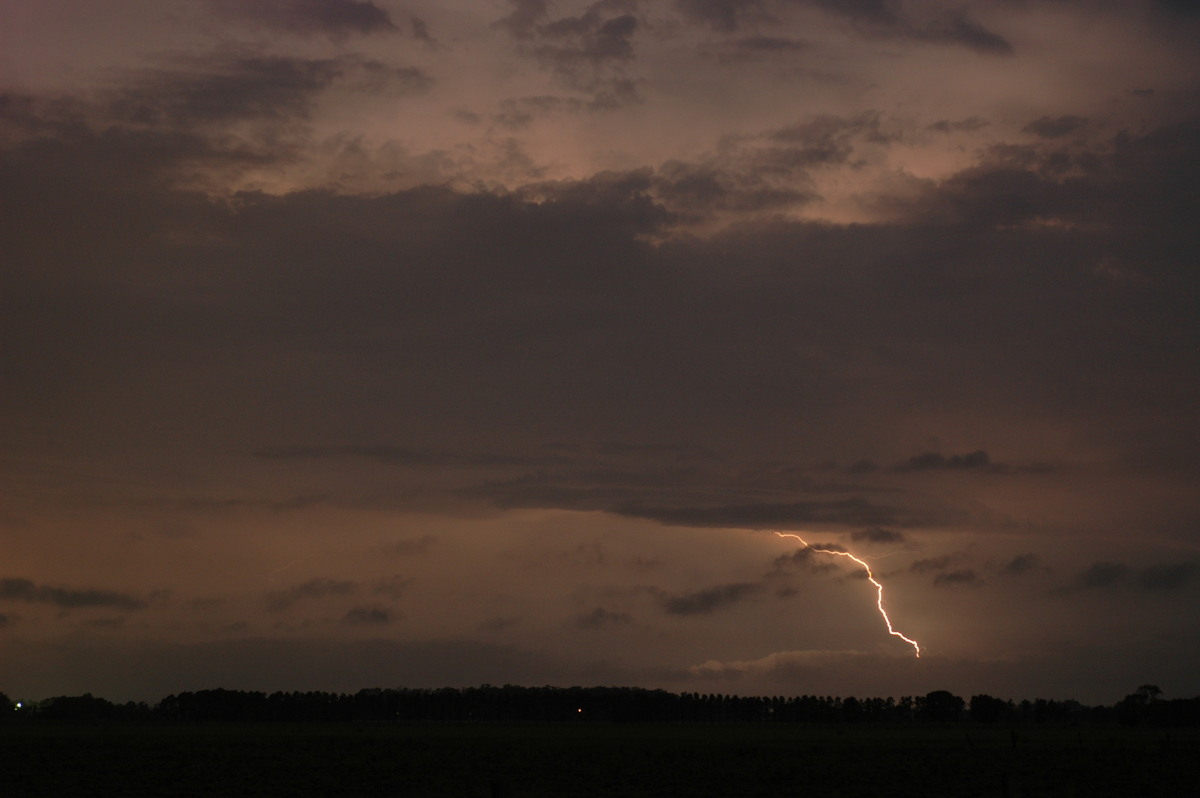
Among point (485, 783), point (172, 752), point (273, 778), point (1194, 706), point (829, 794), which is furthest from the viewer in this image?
point (1194, 706)

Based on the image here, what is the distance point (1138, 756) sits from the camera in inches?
2438

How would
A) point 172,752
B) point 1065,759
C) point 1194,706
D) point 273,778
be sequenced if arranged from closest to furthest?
point 273,778 < point 1065,759 < point 172,752 < point 1194,706

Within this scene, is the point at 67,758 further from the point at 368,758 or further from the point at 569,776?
the point at 569,776

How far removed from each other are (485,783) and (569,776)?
634cm

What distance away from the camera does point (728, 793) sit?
4275cm

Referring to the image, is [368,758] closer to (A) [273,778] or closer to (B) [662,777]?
(A) [273,778]

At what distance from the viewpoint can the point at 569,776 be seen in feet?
169

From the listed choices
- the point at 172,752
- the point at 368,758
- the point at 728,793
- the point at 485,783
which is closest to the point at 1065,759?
the point at 728,793

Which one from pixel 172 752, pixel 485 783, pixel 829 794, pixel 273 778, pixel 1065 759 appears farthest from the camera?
pixel 172 752

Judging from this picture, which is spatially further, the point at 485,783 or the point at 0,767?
the point at 0,767

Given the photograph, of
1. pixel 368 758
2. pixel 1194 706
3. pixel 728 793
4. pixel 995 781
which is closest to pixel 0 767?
pixel 368 758

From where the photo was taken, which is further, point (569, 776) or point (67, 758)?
point (67, 758)

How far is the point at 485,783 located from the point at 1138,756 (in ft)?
127

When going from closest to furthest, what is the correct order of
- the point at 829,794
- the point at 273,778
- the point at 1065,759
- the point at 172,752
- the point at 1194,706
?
1. the point at 829,794
2. the point at 273,778
3. the point at 1065,759
4. the point at 172,752
5. the point at 1194,706
